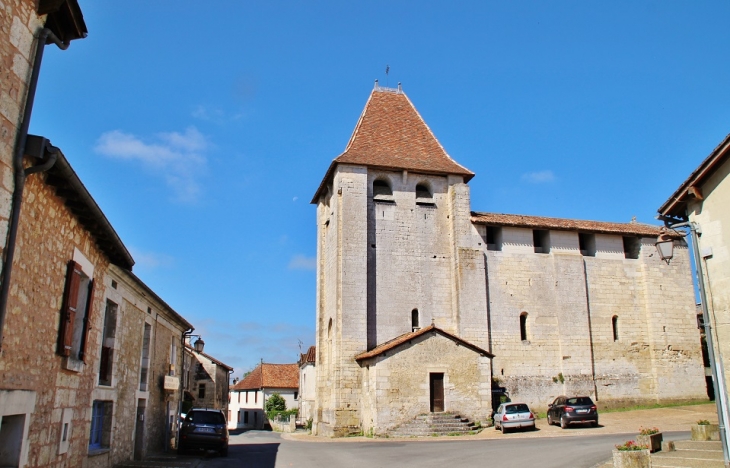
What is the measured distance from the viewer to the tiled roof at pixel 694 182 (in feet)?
37.6

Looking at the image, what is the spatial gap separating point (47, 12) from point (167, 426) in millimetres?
15315

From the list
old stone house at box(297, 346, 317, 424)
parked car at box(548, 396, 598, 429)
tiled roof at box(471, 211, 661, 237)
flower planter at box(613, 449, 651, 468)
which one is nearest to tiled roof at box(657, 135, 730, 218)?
flower planter at box(613, 449, 651, 468)

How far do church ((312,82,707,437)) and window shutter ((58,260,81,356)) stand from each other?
682 inches

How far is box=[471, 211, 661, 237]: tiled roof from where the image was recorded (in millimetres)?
28391

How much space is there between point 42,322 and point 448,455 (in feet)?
34.5

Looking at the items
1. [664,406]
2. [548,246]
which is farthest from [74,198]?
[664,406]

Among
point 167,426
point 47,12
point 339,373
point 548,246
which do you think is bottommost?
point 167,426

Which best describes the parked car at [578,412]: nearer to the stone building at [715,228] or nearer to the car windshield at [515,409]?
the car windshield at [515,409]

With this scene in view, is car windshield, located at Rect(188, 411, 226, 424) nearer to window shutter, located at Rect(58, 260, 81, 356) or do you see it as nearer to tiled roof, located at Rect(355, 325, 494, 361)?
tiled roof, located at Rect(355, 325, 494, 361)

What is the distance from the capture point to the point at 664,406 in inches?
1088

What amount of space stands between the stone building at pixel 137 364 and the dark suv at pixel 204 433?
2.90 ft

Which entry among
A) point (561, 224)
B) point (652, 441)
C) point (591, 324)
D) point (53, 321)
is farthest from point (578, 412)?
point (53, 321)

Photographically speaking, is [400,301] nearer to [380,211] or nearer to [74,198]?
[380,211]

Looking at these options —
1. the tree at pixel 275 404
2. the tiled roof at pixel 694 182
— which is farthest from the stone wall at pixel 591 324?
the tree at pixel 275 404
